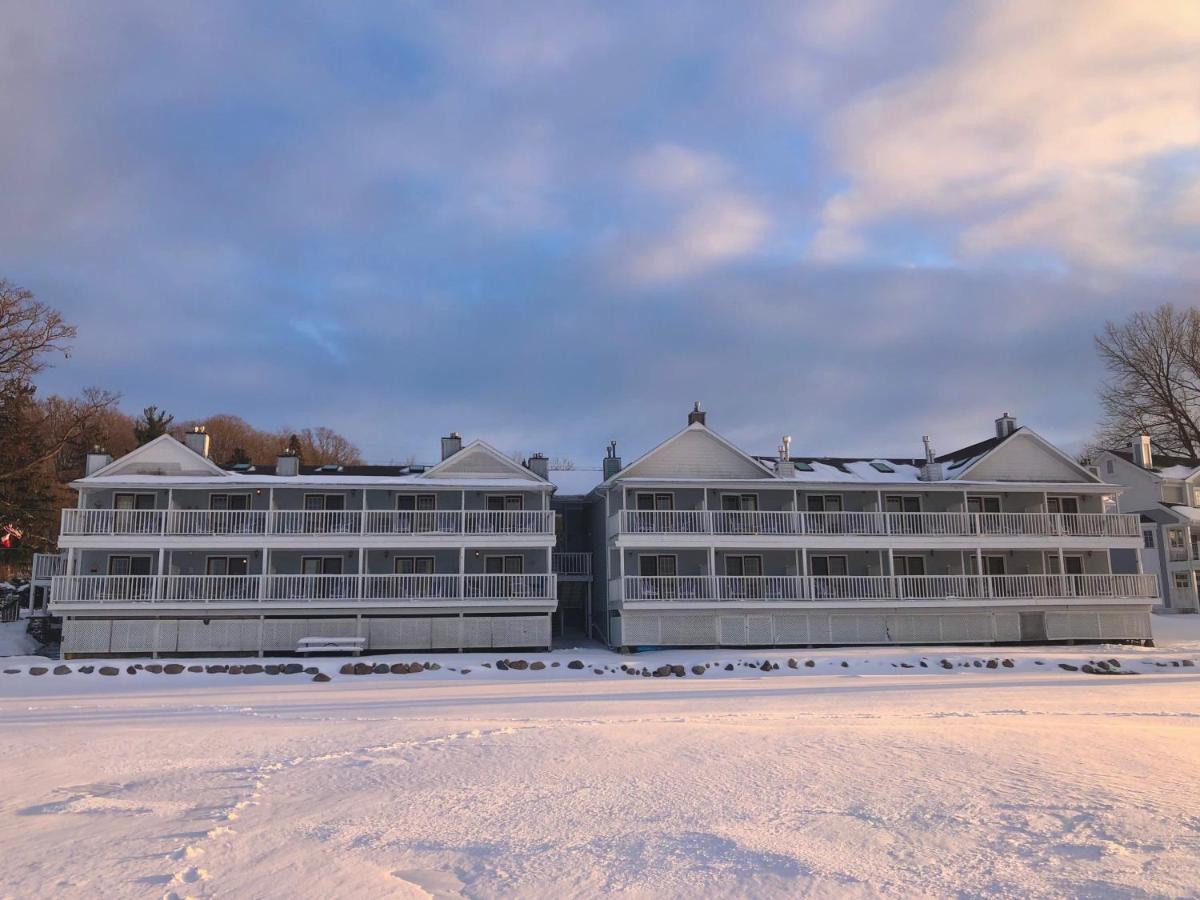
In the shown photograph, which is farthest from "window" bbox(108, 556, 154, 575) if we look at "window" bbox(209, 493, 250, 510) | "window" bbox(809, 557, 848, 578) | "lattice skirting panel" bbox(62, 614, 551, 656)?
"window" bbox(809, 557, 848, 578)

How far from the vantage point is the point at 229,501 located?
35.2 m

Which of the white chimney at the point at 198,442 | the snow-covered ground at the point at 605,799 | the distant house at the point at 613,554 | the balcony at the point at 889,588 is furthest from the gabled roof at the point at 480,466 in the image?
the snow-covered ground at the point at 605,799

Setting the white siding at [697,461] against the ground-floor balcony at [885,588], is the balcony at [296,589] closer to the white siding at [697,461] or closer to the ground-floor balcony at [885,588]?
the ground-floor balcony at [885,588]

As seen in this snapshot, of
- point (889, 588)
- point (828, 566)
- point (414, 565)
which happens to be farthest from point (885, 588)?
point (414, 565)

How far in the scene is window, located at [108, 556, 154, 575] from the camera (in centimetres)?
3475

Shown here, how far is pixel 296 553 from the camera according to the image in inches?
1394

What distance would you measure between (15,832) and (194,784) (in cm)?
200

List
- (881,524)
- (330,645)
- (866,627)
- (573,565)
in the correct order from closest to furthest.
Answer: (330,645) < (866,627) < (881,524) < (573,565)

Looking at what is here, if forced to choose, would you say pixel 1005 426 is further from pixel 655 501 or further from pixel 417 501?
pixel 417 501

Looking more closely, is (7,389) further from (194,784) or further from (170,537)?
(194,784)

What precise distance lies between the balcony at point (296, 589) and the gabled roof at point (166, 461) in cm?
410

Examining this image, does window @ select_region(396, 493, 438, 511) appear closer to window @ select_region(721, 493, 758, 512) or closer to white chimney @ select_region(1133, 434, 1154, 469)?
window @ select_region(721, 493, 758, 512)

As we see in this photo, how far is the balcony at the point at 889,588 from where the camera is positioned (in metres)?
33.7

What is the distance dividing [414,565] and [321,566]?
3.55 metres
